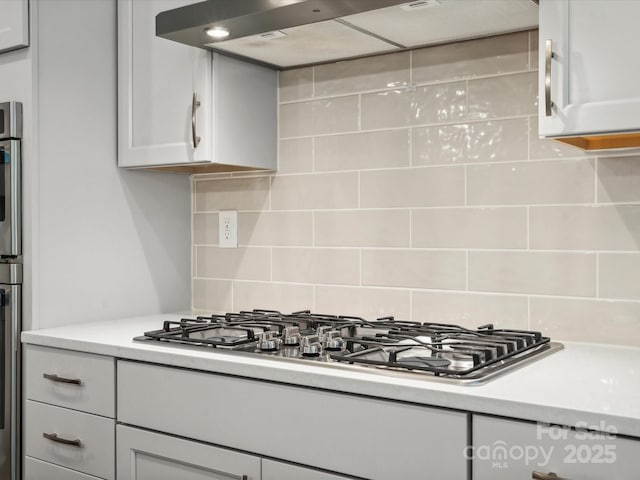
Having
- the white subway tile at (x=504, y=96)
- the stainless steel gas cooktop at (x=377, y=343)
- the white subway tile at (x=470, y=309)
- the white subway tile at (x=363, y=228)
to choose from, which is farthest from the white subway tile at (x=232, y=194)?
the white subway tile at (x=504, y=96)

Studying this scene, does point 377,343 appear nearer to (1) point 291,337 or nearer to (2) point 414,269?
(1) point 291,337

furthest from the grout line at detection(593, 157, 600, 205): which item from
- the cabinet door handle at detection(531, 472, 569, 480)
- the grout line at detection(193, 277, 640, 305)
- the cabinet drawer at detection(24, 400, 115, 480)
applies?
the cabinet drawer at detection(24, 400, 115, 480)

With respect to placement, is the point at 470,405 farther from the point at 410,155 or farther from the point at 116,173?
the point at 116,173

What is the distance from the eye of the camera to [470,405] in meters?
1.24

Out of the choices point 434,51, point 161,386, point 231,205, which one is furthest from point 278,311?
point 434,51

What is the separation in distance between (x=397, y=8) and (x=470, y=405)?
3.26ft

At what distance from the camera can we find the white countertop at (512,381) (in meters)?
1.16

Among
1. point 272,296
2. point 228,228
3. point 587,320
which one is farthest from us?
point 228,228

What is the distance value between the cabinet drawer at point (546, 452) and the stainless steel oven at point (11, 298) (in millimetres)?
1495

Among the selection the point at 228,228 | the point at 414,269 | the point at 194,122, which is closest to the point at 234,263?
the point at 228,228

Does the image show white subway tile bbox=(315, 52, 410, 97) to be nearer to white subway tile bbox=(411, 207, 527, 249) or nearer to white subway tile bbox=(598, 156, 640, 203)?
white subway tile bbox=(411, 207, 527, 249)

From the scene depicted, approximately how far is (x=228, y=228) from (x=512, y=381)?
1.42 meters

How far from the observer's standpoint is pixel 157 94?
2.25 metres

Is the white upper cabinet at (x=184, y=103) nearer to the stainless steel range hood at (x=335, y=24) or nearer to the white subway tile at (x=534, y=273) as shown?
the stainless steel range hood at (x=335, y=24)
